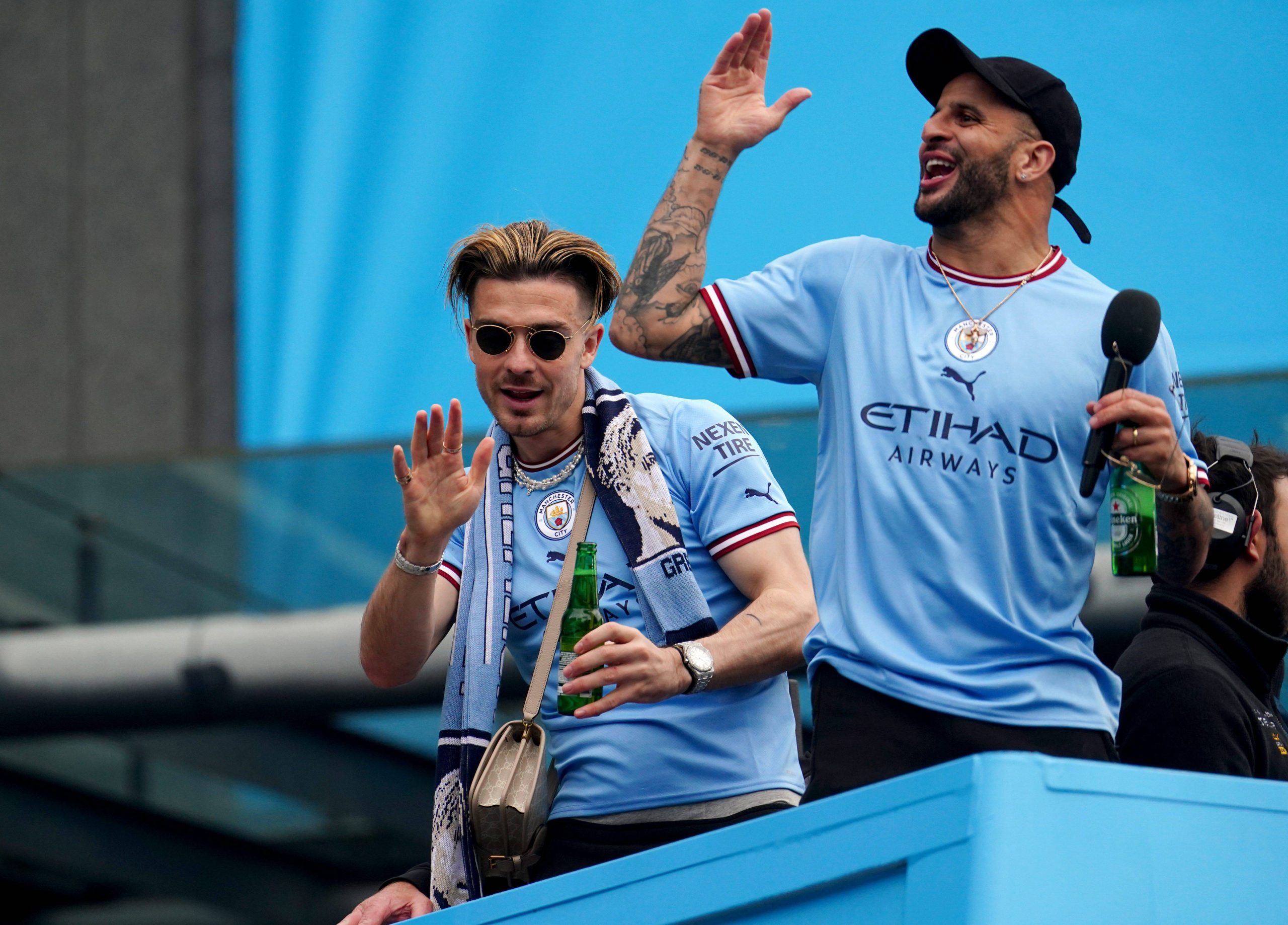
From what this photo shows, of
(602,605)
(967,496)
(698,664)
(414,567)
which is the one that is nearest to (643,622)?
(602,605)

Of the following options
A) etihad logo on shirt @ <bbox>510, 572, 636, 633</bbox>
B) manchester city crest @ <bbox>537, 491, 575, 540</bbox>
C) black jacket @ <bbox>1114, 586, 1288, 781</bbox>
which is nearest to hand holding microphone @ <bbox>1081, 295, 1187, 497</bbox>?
black jacket @ <bbox>1114, 586, 1288, 781</bbox>

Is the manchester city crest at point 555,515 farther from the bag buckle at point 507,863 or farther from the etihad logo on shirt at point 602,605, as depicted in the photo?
the bag buckle at point 507,863

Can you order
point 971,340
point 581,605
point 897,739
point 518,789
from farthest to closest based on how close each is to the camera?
point 581,605
point 518,789
point 971,340
point 897,739

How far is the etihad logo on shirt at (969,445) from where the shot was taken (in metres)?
2.34

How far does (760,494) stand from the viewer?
2.82 m

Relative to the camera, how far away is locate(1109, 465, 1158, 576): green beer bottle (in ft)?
7.67

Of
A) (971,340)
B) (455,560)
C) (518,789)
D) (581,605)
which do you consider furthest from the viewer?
(455,560)

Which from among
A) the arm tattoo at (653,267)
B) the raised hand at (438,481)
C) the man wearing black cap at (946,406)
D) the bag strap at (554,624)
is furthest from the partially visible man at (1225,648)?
the raised hand at (438,481)

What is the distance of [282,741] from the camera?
9.48m

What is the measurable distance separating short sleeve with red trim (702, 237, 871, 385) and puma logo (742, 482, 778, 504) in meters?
0.30

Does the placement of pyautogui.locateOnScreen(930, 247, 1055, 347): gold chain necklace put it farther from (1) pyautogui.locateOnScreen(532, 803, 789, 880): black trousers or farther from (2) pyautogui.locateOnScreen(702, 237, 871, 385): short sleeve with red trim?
(1) pyautogui.locateOnScreen(532, 803, 789, 880): black trousers

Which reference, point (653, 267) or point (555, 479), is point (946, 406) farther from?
point (555, 479)

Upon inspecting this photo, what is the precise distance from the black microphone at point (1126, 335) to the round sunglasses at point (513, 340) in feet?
3.37

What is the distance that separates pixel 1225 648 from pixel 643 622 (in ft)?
3.57
